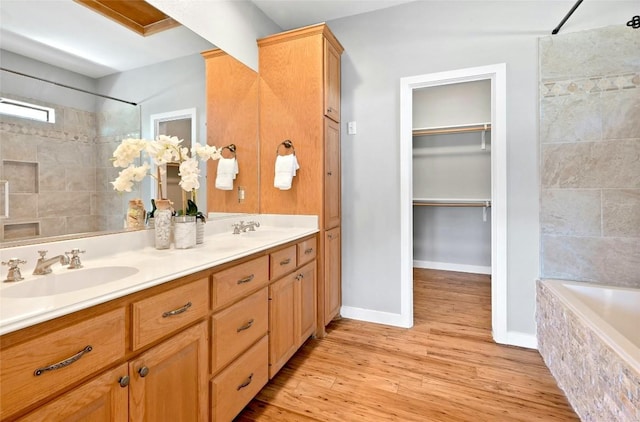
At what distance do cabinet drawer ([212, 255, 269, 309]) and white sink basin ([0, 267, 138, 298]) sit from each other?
12.5 inches

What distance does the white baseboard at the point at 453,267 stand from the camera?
3957 millimetres

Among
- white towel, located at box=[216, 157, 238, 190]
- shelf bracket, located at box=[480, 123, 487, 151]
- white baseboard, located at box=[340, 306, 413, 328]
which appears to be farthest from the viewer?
shelf bracket, located at box=[480, 123, 487, 151]

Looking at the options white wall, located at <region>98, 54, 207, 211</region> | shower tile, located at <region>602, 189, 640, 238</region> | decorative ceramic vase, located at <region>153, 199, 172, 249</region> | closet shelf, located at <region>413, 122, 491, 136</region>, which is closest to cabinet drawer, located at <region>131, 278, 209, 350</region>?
decorative ceramic vase, located at <region>153, 199, 172, 249</region>

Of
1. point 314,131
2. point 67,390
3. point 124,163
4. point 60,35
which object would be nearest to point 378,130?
point 314,131

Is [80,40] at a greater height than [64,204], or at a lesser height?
greater

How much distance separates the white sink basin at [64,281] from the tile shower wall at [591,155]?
8.43 ft

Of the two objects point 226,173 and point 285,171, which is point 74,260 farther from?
point 285,171

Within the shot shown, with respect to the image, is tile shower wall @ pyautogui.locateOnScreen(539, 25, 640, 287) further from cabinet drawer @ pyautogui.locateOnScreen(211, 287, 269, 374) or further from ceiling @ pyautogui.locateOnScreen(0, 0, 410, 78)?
ceiling @ pyautogui.locateOnScreen(0, 0, 410, 78)

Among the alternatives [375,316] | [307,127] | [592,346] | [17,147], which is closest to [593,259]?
[592,346]

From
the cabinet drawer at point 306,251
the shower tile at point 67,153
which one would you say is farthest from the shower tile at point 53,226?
the cabinet drawer at point 306,251

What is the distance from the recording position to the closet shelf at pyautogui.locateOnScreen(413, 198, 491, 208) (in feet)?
12.3

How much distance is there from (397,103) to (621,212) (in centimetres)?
169

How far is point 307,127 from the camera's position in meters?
2.29

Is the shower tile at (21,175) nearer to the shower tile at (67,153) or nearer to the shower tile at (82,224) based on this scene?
the shower tile at (67,153)
